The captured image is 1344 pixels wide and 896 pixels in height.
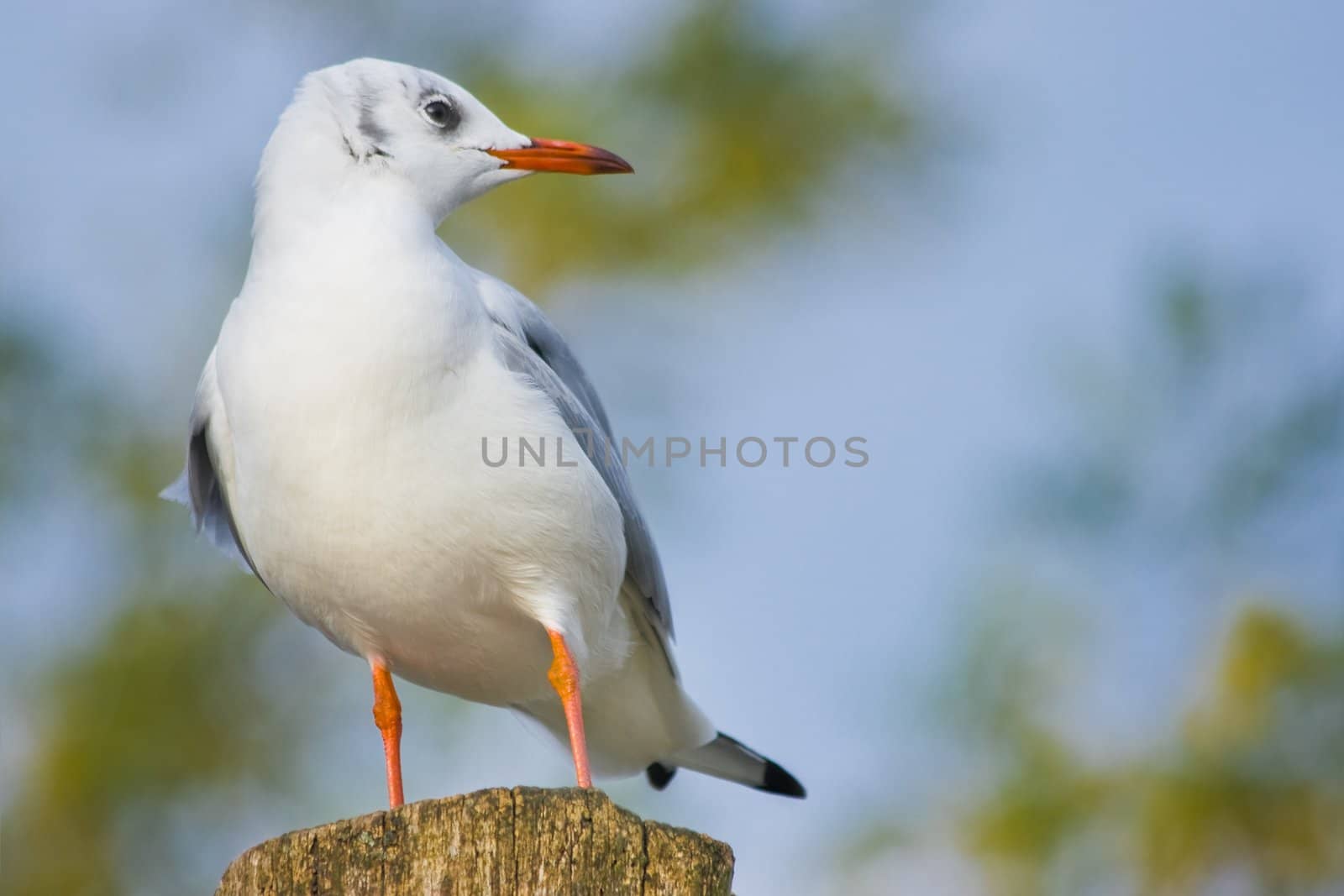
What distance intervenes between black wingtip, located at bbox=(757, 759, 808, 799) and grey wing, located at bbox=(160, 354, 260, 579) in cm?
159

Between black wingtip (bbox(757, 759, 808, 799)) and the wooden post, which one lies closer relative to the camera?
the wooden post

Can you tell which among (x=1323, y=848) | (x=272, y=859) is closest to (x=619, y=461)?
(x=272, y=859)

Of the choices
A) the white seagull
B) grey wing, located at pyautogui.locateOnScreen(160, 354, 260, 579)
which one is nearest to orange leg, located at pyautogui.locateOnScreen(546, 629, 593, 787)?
the white seagull

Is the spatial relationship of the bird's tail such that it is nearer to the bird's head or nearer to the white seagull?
the white seagull

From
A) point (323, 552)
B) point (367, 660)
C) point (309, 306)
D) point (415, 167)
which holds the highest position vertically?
point (415, 167)

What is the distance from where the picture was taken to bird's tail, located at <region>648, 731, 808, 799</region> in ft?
14.5

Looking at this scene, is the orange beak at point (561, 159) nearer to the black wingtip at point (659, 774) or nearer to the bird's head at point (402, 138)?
the bird's head at point (402, 138)

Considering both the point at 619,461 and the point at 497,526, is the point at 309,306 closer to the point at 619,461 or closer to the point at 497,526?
the point at 497,526

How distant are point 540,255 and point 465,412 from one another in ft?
11.2

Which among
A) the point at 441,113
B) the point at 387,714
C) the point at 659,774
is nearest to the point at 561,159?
the point at 441,113

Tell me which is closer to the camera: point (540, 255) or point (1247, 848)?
point (1247, 848)

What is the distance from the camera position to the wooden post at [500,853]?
2309 millimetres

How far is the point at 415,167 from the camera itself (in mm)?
3457

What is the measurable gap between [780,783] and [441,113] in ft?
6.93
